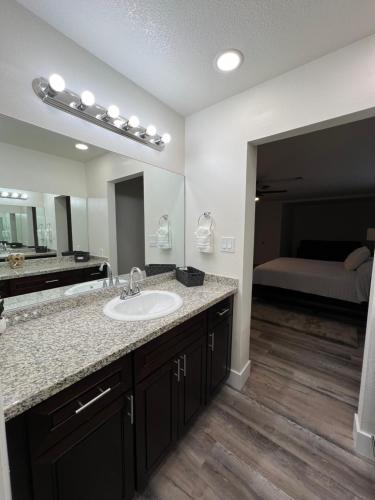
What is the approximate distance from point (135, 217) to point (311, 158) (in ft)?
8.80

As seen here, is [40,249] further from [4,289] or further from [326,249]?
[326,249]

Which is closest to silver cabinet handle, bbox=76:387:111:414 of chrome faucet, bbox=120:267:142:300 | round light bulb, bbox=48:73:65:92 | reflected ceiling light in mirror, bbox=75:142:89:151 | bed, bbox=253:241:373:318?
chrome faucet, bbox=120:267:142:300

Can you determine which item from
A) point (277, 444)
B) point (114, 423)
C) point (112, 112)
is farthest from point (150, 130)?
point (277, 444)

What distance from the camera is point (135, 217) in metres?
1.89

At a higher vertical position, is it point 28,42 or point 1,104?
point 28,42

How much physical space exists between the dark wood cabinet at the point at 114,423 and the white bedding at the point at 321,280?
261 centimetres

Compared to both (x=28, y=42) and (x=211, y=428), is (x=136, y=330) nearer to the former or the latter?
(x=211, y=428)

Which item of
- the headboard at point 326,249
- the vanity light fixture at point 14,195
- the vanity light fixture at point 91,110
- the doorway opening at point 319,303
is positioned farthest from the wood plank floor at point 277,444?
the headboard at point 326,249

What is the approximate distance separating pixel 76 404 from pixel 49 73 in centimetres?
158

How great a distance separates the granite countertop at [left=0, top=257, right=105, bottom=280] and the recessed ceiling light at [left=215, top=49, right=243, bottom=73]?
1.58 meters

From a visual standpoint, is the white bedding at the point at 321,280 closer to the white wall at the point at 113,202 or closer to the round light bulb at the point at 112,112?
the white wall at the point at 113,202

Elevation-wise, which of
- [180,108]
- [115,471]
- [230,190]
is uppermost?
[180,108]

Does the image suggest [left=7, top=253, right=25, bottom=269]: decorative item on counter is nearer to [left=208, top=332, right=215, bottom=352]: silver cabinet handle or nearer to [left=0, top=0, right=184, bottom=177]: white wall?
[left=0, top=0, right=184, bottom=177]: white wall

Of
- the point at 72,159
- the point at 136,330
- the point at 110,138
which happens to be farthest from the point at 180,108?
the point at 136,330
